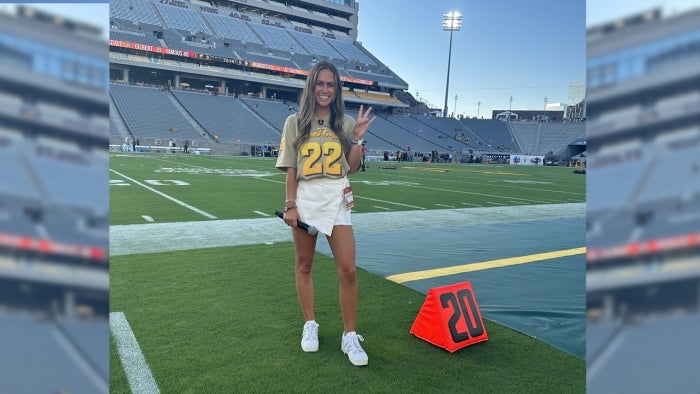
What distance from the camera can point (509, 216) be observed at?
8922 mm

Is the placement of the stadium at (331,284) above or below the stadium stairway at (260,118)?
below

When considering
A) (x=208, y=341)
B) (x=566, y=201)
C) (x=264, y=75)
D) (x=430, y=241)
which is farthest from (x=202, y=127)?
(x=208, y=341)

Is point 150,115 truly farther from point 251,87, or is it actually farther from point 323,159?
point 323,159

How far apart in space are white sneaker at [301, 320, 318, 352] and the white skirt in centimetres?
59

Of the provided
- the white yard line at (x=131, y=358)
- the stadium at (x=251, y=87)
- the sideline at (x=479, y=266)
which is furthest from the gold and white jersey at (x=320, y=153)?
the stadium at (x=251, y=87)

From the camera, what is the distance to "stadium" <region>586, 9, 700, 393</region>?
0.89 meters

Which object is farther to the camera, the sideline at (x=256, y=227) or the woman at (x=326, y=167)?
the sideline at (x=256, y=227)

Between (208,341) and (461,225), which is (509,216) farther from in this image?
(208,341)

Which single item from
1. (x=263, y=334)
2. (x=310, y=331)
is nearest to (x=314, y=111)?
(x=310, y=331)

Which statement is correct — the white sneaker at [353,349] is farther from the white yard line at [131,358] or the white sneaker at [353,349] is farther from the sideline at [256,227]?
the sideline at [256,227]

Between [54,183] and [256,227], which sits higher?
[54,183]

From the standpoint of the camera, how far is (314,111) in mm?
2627

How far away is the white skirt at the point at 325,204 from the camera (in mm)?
2604

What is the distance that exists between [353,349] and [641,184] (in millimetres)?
1974
